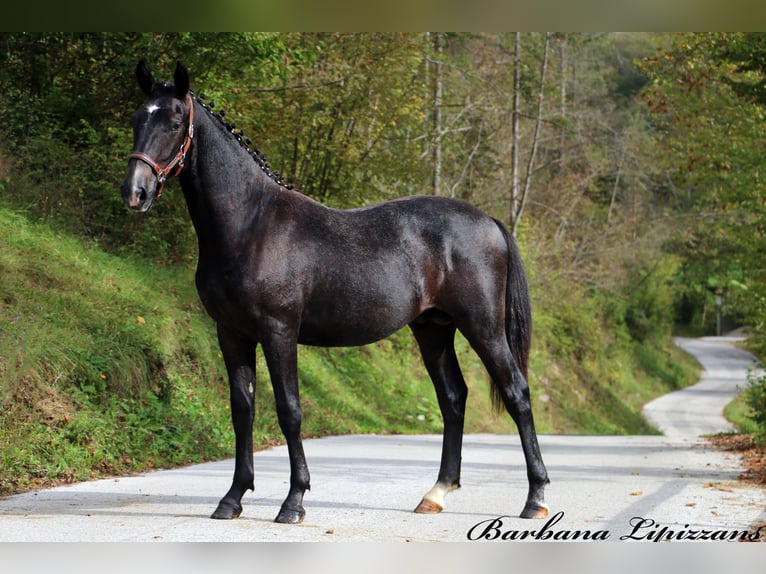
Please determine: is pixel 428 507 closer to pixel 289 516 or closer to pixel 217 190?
pixel 289 516

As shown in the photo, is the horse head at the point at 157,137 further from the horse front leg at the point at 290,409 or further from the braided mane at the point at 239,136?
the horse front leg at the point at 290,409

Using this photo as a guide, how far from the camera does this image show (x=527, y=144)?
101 ft

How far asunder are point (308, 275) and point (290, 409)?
892 mm

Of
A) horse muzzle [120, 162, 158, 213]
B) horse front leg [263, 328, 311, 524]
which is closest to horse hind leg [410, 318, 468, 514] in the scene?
horse front leg [263, 328, 311, 524]

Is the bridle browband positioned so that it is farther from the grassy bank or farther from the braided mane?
the grassy bank

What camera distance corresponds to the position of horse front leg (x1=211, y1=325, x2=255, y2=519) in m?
6.90

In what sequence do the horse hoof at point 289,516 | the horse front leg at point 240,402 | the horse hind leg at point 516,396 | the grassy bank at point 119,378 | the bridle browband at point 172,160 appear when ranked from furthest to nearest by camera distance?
1. the grassy bank at point 119,378
2. the horse hind leg at point 516,396
3. the horse front leg at point 240,402
4. the horse hoof at point 289,516
5. the bridle browband at point 172,160

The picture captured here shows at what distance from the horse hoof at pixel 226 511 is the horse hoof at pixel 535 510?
1990 millimetres

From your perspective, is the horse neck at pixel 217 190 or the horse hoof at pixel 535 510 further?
the horse hoof at pixel 535 510

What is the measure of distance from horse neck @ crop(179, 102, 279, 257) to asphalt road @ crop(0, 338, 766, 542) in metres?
1.85

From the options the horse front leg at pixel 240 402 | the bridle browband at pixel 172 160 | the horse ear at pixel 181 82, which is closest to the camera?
the bridle browband at pixel 172 160

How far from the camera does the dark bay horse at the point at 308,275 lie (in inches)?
260

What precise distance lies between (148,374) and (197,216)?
486cm

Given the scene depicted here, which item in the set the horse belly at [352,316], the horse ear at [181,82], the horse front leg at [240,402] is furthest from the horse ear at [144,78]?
the horse belly at [352,316]
